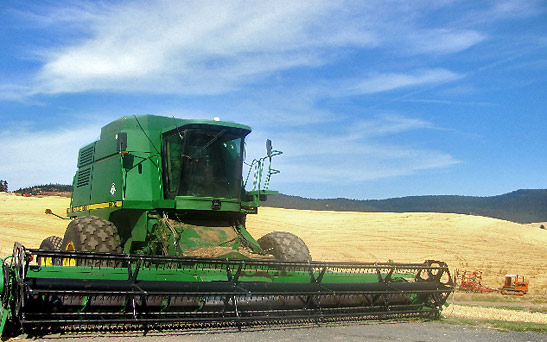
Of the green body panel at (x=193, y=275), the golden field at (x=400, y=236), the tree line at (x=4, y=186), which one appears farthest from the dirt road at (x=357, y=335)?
the tree line at (x=4, y=186)

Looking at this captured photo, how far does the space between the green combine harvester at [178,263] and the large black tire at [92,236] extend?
15 mm

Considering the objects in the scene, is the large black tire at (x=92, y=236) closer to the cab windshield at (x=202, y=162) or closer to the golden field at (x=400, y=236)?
the cab windshield at (x=202, y=162)

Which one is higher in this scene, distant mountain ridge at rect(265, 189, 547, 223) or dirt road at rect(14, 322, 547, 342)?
distant mountain ridge at rect(265, 189, 547, 223)

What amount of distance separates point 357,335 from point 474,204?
167 feet

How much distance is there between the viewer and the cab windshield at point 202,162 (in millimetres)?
9359

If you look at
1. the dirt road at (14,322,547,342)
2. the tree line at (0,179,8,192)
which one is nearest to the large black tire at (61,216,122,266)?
the dirt road at (14,322,547,342)

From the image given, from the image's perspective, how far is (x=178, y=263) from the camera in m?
6.88

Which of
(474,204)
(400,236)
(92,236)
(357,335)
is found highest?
(474,204)

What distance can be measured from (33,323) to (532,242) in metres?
22.5

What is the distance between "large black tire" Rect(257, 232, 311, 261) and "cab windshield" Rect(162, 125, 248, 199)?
0.99m

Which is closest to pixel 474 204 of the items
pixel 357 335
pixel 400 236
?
pixel 400 236

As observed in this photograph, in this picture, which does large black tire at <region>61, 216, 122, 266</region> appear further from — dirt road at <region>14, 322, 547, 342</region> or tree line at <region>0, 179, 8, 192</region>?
tree line at <region>0, 179, 8, 192</region>

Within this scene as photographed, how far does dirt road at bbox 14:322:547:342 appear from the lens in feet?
19.7

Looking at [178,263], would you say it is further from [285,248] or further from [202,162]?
[202,162]
